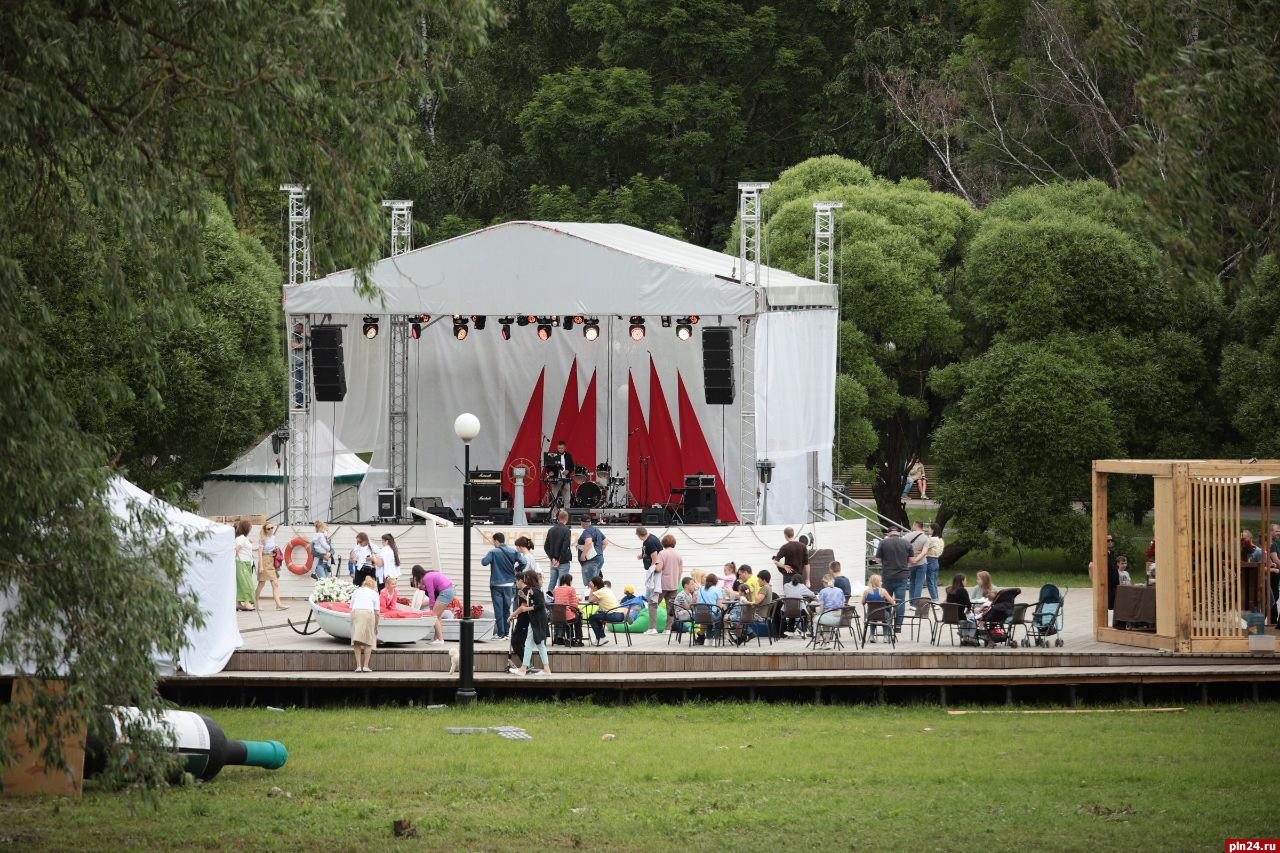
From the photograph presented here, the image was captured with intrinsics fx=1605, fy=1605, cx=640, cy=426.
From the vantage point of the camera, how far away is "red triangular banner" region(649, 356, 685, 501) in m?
23.3

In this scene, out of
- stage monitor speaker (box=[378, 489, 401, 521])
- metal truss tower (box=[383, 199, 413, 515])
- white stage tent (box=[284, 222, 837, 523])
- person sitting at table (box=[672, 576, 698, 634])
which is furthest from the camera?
metal truss tower (box=[383, 199, 413, 515])

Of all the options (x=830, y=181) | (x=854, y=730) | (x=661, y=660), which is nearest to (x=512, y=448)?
(x=830, y=181)

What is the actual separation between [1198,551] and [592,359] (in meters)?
11.5

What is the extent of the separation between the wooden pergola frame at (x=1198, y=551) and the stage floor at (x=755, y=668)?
272 millimetres

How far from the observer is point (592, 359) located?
78.7 feet

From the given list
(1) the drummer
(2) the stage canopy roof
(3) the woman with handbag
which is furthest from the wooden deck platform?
(1) the drummer

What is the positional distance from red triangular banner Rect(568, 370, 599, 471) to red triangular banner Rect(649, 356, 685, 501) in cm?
90

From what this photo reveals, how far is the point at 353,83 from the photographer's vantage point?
849 centimetres

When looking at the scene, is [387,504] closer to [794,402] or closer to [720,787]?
[794,402]

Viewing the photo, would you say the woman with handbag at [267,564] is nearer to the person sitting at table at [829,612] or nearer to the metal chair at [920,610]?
the person sitting at table at [829,612]

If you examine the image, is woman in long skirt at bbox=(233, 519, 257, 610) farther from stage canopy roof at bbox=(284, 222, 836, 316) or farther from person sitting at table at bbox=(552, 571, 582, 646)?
person sitting at table at bbox=(552, 571, 582, 646)

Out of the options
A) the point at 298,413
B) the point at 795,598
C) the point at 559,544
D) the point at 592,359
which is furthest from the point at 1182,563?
the point at 592,359

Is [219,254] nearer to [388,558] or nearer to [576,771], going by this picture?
[388,558]

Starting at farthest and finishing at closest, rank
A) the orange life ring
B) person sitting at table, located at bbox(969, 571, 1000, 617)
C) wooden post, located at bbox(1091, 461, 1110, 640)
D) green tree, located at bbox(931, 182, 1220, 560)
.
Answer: green tree, located at bbox(931, 182, 1220, 560), the orange life ring, wooden post, located at bbox(1091, 461, 1110, 640), person sitting at table, located at bbox(969, 571, 1000, 617)
